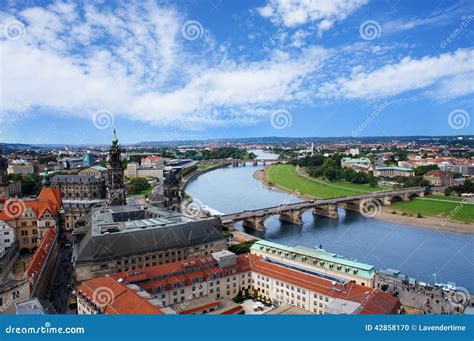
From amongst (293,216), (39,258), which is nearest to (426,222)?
(293,216)

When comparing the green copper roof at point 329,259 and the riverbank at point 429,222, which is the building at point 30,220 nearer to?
the green copper roof at point 329,259

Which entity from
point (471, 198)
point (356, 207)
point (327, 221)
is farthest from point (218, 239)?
point (471, 198)

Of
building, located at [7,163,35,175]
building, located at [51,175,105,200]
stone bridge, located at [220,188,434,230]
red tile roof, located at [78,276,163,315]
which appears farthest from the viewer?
building, located at [7,163,35,175]

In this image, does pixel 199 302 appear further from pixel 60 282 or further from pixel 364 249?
pixel 364 249

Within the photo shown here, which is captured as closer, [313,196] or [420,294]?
[420,294]

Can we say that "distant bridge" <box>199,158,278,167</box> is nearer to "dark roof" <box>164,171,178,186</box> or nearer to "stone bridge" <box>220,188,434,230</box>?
"stone bridge" <box>220,188,434,230</box>

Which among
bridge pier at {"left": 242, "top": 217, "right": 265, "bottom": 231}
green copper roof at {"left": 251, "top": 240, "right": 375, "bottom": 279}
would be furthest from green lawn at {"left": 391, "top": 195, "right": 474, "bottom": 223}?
green copper roof at {"left": 251, "top": 240, "right": 375, "bottom": 279}
